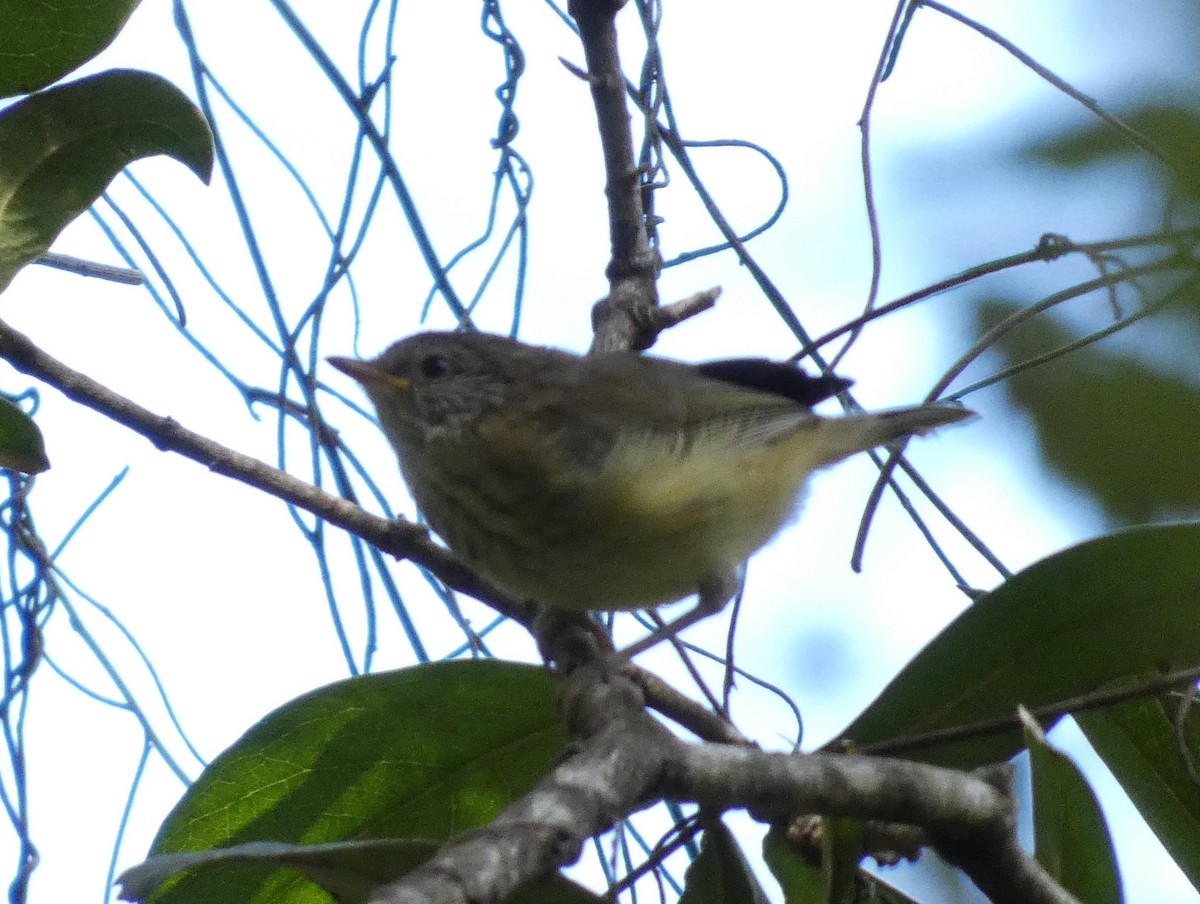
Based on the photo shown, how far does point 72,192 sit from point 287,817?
1390mm

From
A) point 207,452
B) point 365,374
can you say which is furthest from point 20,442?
point 365,374

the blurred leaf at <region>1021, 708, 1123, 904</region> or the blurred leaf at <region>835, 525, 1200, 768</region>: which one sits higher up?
the blurred leaf at <region>835, 525, 1200, 768</region>

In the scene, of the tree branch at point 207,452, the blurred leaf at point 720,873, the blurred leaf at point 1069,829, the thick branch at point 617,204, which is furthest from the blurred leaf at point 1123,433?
the thick branch at point 617,204

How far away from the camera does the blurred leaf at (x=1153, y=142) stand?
701mm

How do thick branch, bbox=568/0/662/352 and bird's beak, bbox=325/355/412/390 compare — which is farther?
bird's beak, bbox=325/355/412/390

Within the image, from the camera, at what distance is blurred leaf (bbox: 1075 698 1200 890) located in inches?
102

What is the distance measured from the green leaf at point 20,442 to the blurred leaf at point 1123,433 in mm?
2074

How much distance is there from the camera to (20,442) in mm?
2502

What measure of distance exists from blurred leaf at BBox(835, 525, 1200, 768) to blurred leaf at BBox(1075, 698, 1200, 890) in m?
0.13

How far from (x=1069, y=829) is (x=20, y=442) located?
2.07 meters

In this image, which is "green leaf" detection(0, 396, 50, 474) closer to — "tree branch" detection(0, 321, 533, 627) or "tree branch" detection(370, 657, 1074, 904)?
"tree branch" detection(0, 321, 533, 627)

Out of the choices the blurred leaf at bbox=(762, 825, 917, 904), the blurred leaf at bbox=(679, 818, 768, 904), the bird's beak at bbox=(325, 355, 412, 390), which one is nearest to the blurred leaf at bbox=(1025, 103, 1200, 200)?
Result: the blurred leaf at bbox=(762, 825, 917, 904)

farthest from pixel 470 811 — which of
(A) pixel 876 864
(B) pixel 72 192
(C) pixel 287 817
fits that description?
(B) pixel 72 192

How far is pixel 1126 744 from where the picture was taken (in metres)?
2.66
